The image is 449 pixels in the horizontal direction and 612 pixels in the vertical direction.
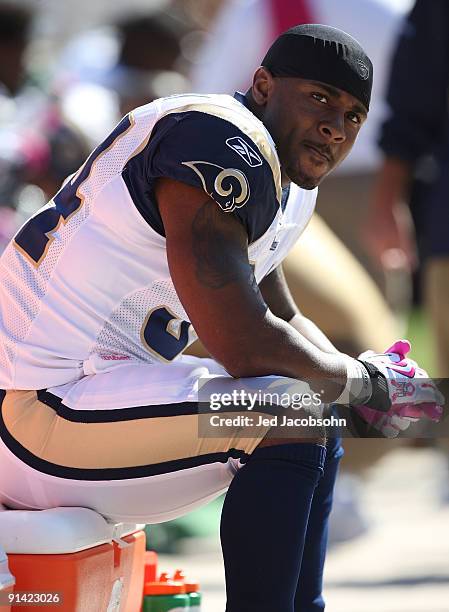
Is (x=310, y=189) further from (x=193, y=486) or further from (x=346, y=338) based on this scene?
(x=346, y=338)

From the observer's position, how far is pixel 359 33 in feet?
22.2

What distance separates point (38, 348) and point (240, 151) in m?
0.66

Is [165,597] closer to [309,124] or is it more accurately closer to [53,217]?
[53,217]

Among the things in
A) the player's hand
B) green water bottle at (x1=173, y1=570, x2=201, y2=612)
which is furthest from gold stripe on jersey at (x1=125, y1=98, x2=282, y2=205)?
green water bottle at (x1=173, y1=570, x2=201, y2=612)

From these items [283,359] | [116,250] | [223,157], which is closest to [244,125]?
[223,157]

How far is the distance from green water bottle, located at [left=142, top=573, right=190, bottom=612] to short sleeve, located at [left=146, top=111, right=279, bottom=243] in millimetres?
968

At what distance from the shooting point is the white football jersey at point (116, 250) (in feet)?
9.23

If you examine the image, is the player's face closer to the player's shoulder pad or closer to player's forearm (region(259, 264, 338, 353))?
the player's shoulder pad

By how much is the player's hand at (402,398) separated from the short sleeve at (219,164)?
421mm

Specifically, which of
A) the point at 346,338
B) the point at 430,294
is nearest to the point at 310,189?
the point at 430,294

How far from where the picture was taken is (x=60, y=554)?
284 cm

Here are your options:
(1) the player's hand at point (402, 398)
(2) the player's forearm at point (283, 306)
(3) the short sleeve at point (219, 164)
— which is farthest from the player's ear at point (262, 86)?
(1) the player's hand at point (402, 398)

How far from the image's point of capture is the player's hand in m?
2.86

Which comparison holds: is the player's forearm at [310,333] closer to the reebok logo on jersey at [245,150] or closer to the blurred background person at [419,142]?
the reebok logo on jersey at [245,150]
